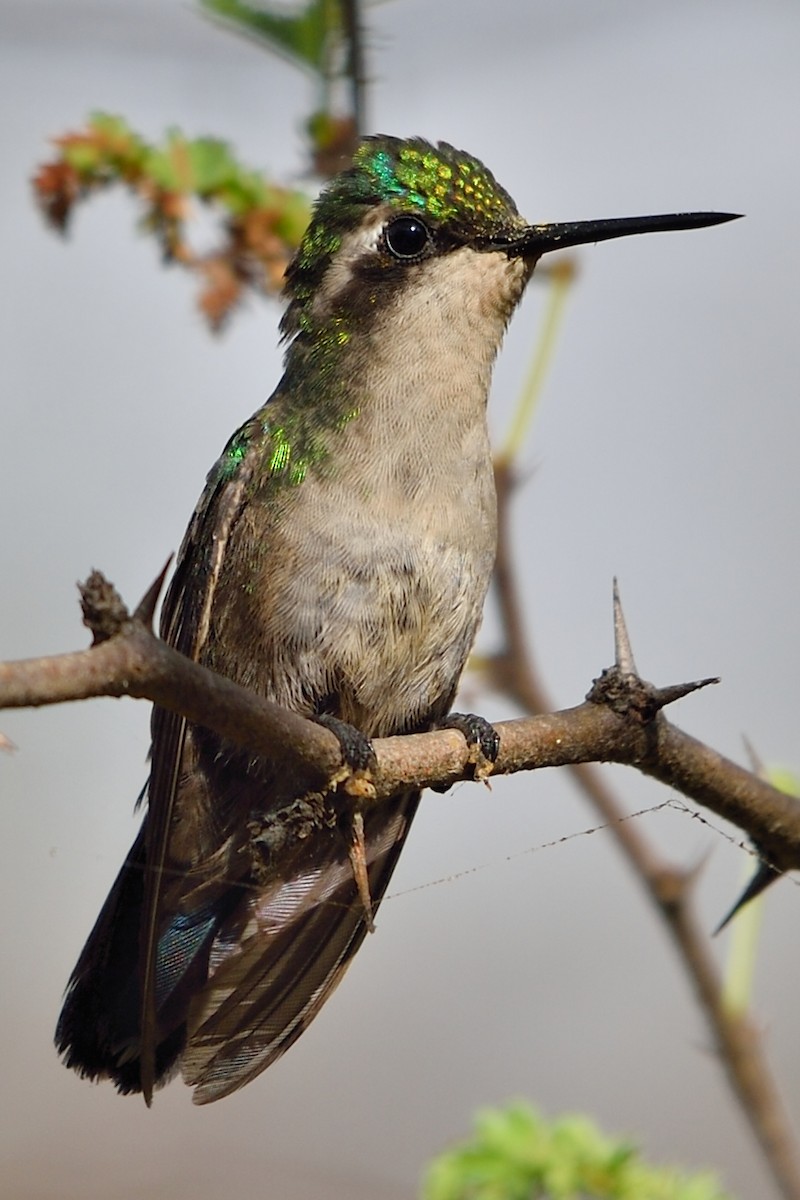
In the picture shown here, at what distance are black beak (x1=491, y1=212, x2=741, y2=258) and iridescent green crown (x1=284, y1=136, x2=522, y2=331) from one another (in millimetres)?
60

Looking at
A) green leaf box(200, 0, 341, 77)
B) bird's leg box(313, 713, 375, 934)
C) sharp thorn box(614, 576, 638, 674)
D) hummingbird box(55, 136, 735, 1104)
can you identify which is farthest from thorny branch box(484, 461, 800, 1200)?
green leaf box(200, 0, 341, 77)

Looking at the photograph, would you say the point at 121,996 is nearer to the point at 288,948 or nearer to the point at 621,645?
the point at 288,948

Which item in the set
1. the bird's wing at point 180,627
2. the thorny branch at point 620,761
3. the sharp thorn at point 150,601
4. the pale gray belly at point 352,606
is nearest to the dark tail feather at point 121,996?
the bird's wing at point 180,627

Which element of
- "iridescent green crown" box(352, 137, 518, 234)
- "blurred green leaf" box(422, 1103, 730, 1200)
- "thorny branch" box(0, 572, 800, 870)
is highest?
"iridescent green crown" box(352, 137, 518, 234)

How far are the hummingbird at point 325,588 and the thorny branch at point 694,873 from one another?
2.29 feet

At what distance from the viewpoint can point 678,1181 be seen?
8.74 ft

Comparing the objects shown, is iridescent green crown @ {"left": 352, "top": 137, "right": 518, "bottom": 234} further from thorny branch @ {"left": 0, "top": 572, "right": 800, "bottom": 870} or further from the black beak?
thorny branch @ {"left": 0, "top": 572, "right": 800, "bottom": 870}

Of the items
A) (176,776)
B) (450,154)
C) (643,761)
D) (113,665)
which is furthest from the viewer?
(450,154)

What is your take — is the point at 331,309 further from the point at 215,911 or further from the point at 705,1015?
the point at 705,1015

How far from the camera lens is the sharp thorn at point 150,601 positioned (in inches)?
84.2

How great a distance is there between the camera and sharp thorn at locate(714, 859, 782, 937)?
310cm

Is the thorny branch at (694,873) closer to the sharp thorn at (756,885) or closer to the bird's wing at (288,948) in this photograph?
the sharp thorn at (756,885)

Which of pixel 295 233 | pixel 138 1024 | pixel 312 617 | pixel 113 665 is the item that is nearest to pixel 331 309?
pixel 295 233

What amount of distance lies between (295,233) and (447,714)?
153 centimetres
